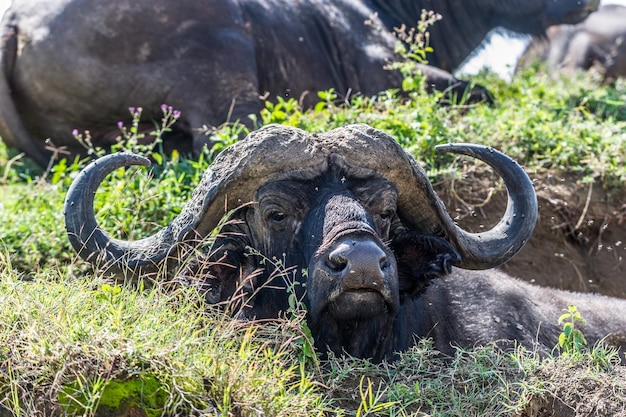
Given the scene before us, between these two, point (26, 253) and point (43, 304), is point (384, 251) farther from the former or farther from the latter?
point (26, 253)

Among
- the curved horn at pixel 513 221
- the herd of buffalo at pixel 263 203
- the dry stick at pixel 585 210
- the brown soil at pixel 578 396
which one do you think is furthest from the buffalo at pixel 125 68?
the brown soil at pixel 578 396

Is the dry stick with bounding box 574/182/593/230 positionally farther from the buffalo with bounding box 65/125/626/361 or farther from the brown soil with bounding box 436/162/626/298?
the buffalo with bounding box 65/125/626/361

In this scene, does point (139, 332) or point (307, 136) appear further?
point (307, 136)

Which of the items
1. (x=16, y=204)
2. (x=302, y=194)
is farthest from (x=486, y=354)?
(x=16, y=204)

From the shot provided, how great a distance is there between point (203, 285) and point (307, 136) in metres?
0.85

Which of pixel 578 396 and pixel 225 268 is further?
pixel 225 268

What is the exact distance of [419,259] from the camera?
5.25m

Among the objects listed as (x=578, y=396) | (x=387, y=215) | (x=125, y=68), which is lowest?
(x=125, y=68)

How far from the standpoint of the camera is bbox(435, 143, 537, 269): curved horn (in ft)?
17.5

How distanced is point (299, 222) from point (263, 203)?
22 centimetres

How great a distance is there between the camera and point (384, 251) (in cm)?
452

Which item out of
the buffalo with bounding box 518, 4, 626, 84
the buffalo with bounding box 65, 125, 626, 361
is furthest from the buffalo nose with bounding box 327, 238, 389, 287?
the buffalo with bounding box 518, 4, 626, 84

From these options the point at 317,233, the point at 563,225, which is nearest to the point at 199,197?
the point at 317,233

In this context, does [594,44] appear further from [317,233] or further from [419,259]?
[317,233]
